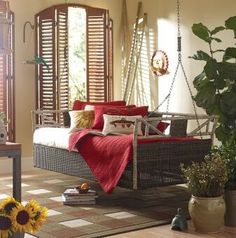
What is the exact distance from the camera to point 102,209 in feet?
16.4

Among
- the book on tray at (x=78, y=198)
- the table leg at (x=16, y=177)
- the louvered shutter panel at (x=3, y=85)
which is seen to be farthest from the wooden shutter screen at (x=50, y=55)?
the table leg at (x=16, y=177)

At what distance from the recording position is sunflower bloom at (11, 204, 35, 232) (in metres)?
2.12

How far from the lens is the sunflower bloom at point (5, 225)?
205cm

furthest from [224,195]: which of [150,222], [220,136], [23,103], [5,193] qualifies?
[23,103]

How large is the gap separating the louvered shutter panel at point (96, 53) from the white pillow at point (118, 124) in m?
1.93

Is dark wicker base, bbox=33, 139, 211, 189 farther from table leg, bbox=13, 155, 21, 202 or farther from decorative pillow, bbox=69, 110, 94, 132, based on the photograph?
table leg, bbox=13, 155, 21, 202

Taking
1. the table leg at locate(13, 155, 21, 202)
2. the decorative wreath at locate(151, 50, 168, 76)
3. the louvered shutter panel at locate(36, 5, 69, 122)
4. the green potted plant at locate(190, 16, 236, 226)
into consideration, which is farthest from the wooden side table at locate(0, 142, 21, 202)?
the decorative wreath at locate(151, 50, 168, 76)

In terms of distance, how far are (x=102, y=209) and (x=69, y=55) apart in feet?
10.6

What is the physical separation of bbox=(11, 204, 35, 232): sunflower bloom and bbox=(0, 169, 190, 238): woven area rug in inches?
76.3

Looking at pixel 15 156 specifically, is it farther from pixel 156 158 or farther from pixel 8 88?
pixel 8 88

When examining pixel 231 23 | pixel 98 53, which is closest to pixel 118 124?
pixel 231 23

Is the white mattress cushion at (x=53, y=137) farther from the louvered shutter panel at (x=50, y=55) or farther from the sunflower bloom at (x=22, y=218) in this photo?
the sunflower bloom at (x=22, y=218)

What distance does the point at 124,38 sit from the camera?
815cm

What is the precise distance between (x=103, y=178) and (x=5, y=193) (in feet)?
4.04
